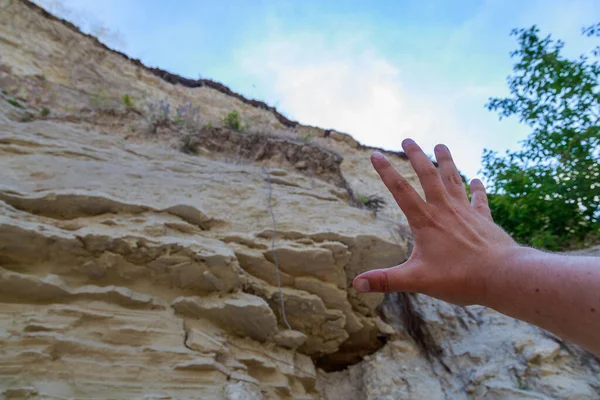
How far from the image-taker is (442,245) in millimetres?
1353

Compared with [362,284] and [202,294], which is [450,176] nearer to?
[362,284]

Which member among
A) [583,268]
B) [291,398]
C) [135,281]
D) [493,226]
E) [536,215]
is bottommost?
[291,398]

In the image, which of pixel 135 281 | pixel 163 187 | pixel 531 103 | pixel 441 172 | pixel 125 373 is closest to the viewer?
pixel 441 172

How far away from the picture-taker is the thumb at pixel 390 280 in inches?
54.4

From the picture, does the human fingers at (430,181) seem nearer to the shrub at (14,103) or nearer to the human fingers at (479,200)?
the human fingers at (479,200)

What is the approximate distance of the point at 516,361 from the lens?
3.46 metres

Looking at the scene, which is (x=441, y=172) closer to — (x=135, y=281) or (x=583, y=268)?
(x=583, y=268)

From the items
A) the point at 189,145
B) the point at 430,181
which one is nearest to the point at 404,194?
the point at 430,181

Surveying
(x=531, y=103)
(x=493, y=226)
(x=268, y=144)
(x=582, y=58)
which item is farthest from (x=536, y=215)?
(x=493, y=226)

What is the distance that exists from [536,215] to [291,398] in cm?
532

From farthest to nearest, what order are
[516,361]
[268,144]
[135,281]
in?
1. [268,144]
2. [516,361]
3. [135,281]

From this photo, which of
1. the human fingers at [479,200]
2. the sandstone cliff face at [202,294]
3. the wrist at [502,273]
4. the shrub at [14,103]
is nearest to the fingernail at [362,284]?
the wrist at [502,273]

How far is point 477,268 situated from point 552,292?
0.83ft

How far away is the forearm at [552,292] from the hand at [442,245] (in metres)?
0.05
